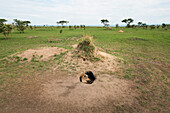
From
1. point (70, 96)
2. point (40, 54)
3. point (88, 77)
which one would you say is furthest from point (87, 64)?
point (40, 54)

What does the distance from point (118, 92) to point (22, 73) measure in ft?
24.5

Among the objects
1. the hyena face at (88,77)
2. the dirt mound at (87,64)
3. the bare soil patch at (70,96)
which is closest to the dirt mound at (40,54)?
the dirt mound at (87,64)

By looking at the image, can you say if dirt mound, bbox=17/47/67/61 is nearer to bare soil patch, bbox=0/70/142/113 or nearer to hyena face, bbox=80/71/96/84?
bare soil patch, bbox=0/70/142/113

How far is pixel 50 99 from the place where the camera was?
18.8 feet

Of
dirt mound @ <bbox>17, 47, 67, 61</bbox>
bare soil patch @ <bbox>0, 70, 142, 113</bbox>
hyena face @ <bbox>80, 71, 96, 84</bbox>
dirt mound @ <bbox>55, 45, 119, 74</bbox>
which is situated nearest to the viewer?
bare soil patch @ <bbox>0, 70, 142, 113</bbox>

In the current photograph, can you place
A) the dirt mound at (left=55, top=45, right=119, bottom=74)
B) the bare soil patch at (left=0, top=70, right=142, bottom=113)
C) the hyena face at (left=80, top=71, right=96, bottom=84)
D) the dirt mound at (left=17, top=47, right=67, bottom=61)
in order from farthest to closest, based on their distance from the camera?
the dirt mound at (left=17, top=47, right=67, bottom=61) → the dirt mound at (left=55, top=45, right=119, bottom=74) → the hyena face at (left=80, top=71, right=96, bottom=84) → the bare soil patch at (left=0, top=70, right=142, bottom=113)

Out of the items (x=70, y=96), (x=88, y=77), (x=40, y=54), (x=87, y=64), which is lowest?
(x=70, y=96)

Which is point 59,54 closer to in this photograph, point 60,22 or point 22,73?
point 22,73

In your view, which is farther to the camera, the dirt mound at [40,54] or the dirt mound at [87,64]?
the dirt mound at [40,54]

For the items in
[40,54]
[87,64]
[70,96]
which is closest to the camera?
[70,96]

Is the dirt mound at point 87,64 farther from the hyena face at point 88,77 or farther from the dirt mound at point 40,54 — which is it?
the dirt mound at point 40,54

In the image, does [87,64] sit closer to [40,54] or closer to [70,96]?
[70,96]

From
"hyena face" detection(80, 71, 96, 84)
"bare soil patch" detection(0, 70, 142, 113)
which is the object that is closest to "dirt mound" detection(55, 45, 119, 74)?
"hyena face" detection(80, 71, 96, 84)

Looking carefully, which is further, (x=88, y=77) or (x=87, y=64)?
(x=87, y=64)
